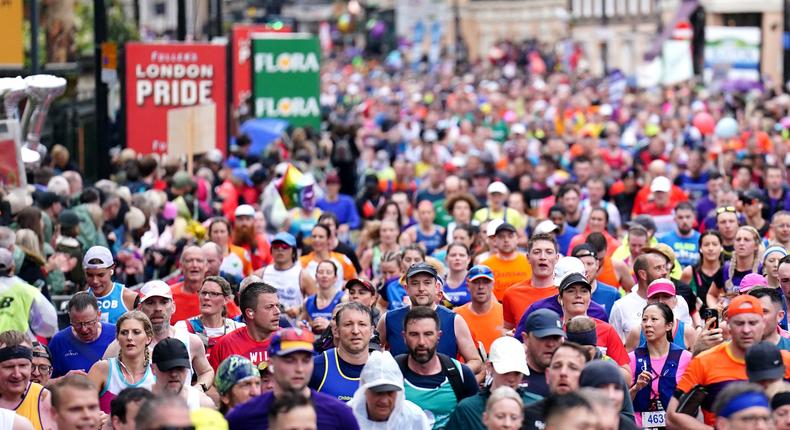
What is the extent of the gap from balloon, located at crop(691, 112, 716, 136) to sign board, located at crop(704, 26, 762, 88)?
9.40 metres

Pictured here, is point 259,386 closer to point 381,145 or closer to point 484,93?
point 381,145

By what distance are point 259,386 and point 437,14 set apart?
210ft

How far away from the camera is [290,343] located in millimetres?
7984

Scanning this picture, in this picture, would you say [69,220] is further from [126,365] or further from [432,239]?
[126,365]

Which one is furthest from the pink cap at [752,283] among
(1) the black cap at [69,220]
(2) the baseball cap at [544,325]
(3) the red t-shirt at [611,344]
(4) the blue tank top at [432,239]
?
(1) the black cap at [69,220]

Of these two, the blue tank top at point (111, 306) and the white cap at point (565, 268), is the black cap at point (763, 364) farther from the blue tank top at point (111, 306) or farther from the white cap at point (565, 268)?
the blue tank top at point (111, 306)

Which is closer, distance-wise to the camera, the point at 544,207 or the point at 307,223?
the point at 307,223

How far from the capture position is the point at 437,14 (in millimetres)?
71875

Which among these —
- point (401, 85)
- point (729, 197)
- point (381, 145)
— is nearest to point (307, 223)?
point (729, 197)

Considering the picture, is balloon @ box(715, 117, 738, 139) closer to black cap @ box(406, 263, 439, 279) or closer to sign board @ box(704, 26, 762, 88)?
sign board @ box(704, 26, 762, 88)

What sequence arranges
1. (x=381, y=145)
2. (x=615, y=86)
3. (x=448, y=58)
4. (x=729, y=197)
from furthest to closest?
(x=448, y=58) → (x=615, y=86) → (x=381, y=145) → (x=729, y=197)

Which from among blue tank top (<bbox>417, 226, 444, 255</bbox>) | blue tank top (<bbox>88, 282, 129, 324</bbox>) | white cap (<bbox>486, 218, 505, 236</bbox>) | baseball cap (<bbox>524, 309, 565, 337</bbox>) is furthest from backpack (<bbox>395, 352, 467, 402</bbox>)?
blue tank top (<bbox>417, 226, 444, 255</bbox>)

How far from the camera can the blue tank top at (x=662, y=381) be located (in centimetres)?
1012

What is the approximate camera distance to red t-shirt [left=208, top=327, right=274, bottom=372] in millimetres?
10398
